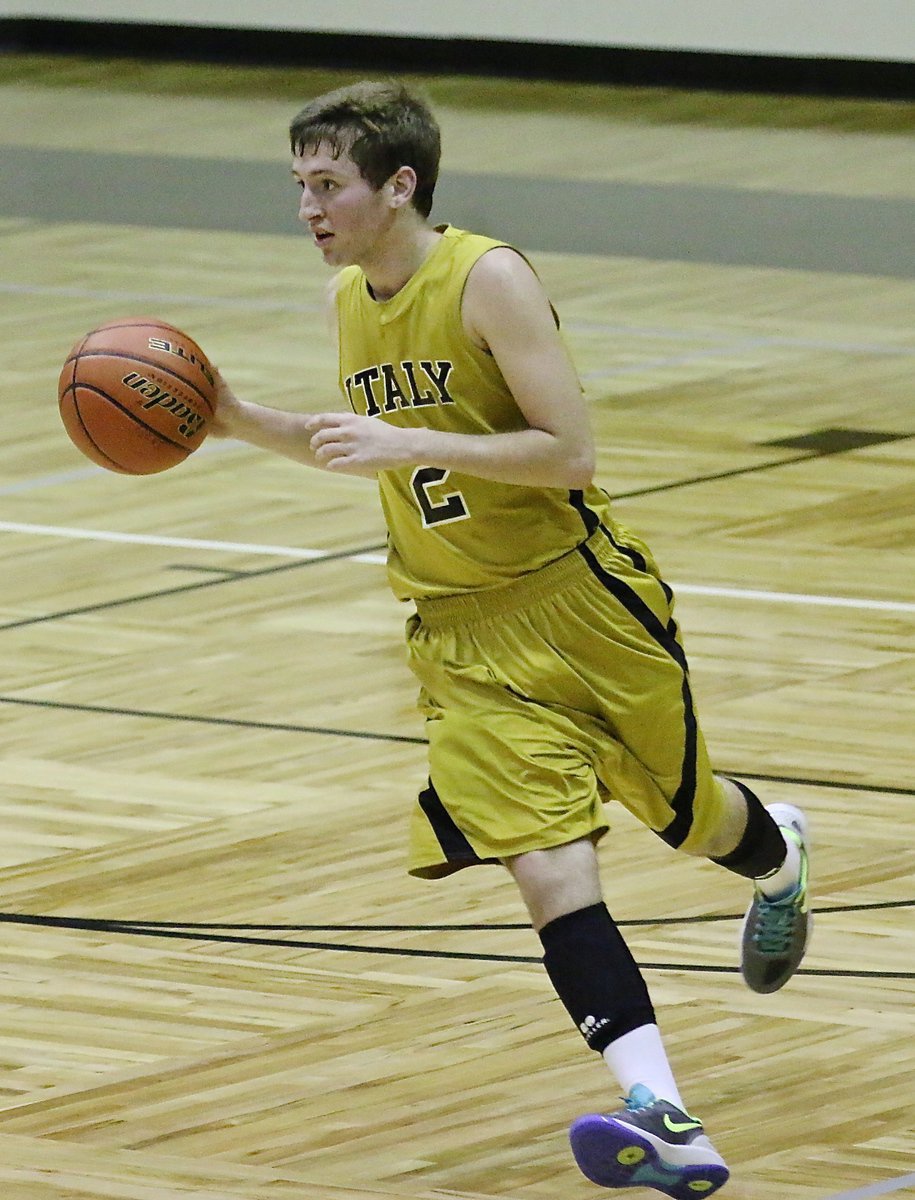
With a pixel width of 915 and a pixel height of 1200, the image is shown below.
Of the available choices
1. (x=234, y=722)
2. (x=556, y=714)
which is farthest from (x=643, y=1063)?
(x=234, y=722)

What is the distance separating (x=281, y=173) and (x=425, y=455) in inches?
434

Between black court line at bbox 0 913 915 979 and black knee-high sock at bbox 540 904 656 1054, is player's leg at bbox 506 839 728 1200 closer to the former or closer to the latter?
black knee-high sock at bbox 540 904 656 1054

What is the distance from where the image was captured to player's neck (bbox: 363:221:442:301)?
3369 millimetres

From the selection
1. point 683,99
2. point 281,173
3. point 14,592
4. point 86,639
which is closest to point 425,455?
point 86,639

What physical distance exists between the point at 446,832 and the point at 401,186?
81 cm

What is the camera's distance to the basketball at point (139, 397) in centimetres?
361

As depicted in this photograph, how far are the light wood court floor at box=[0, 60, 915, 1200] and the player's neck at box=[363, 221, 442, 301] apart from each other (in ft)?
3.53

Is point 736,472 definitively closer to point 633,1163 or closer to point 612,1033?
point 612,1033

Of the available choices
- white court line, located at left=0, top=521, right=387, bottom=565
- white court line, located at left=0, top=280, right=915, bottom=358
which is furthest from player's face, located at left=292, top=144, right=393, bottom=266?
white court line, located at left=0, top=280, right=915, bottom=358

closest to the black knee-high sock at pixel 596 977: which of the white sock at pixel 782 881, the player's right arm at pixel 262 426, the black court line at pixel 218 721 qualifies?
the white sock at pixel 782 881

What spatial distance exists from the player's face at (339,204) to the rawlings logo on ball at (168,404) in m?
0.38

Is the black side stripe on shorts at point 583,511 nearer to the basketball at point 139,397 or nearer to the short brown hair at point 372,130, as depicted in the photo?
the short brown hair at point 372,130

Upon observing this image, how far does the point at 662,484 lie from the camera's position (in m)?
7.48

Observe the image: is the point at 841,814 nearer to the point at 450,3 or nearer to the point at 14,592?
the point at 14,592
